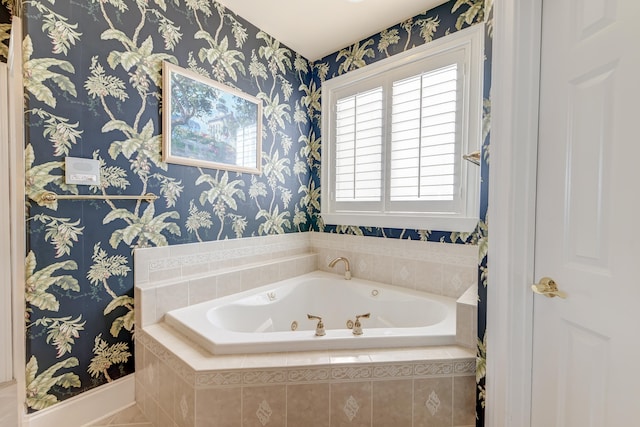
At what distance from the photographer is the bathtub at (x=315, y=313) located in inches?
55.0

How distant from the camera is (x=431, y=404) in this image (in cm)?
130

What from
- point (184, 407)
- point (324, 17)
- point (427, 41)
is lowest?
point (184, 407)

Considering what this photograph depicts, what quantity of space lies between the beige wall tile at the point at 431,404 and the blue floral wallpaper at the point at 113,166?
5.6 inches

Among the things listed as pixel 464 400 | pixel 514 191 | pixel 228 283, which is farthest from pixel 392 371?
pixel 228 283

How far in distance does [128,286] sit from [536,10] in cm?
237

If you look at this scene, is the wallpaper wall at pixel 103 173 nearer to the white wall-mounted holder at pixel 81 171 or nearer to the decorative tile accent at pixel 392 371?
the white wall-mounted holder at pixel 81 171

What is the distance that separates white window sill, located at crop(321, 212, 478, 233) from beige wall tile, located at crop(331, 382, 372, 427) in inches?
49.3

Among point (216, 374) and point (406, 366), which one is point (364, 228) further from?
point (216, 374)

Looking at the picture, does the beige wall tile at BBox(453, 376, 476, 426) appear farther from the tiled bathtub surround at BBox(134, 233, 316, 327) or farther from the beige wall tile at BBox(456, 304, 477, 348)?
the tiled bathtub surround at BBox(134, 233, 316, 327)

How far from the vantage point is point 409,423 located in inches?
50.9

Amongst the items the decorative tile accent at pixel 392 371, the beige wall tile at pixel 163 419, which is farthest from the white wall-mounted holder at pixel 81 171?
the decorative tile accent at pixel 392 371

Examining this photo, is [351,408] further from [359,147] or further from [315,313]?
[359,147]

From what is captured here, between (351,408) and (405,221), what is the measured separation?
1.40m

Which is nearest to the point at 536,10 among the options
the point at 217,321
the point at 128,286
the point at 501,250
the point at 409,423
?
the point at 501,250
